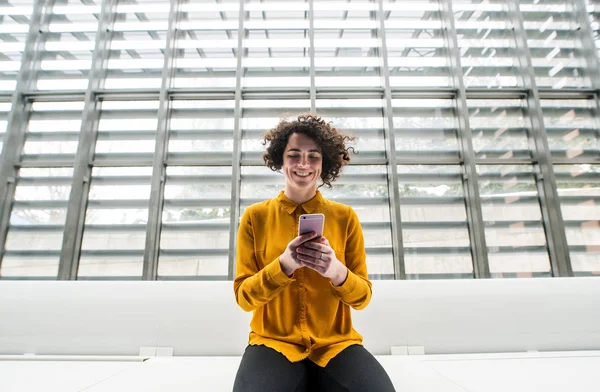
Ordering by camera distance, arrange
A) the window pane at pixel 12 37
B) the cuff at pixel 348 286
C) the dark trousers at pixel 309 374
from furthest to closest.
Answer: the window pane at pixel 12 37 < the cuff at pixel 348 286 < the dark trousers at pixel 309 374

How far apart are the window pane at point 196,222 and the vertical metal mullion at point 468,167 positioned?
3.53m

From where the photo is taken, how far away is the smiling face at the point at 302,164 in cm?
129

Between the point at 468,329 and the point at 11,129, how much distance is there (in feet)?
20.1

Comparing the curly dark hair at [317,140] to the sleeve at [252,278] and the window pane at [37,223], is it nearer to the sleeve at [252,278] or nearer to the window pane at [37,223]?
the sleeve at [252,278]

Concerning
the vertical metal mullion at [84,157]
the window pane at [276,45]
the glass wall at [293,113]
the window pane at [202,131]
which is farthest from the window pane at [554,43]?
the vertical metal mullion at [84,157]

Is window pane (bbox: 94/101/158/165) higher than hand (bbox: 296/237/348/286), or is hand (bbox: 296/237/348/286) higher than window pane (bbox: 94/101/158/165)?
window pane (bbox: 94/101/158/165)

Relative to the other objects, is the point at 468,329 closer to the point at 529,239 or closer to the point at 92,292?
the point at 92,292

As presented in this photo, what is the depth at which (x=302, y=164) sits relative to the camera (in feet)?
4.20

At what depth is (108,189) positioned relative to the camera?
4465 millimetres

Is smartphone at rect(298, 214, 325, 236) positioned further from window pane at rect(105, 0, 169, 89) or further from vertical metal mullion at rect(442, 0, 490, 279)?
window pane at rect(105, 0, 169, 89)

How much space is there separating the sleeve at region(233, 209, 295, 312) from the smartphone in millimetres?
159

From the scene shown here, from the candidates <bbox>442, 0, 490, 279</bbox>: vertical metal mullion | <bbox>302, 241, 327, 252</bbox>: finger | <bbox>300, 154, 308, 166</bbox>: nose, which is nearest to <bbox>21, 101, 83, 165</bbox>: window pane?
<bbox>300, 154, 308, 166</bbox>: nose

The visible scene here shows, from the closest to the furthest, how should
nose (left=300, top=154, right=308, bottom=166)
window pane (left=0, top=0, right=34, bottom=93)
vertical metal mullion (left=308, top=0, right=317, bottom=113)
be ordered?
nose (left=300, top=154, right=308, bottom=166), vertical metal mullion (left=308, top=0, right=317, bottom=113), window pane (left=0, top=0, right=34, bottom=93)

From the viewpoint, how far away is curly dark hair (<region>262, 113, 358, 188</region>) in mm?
1377
